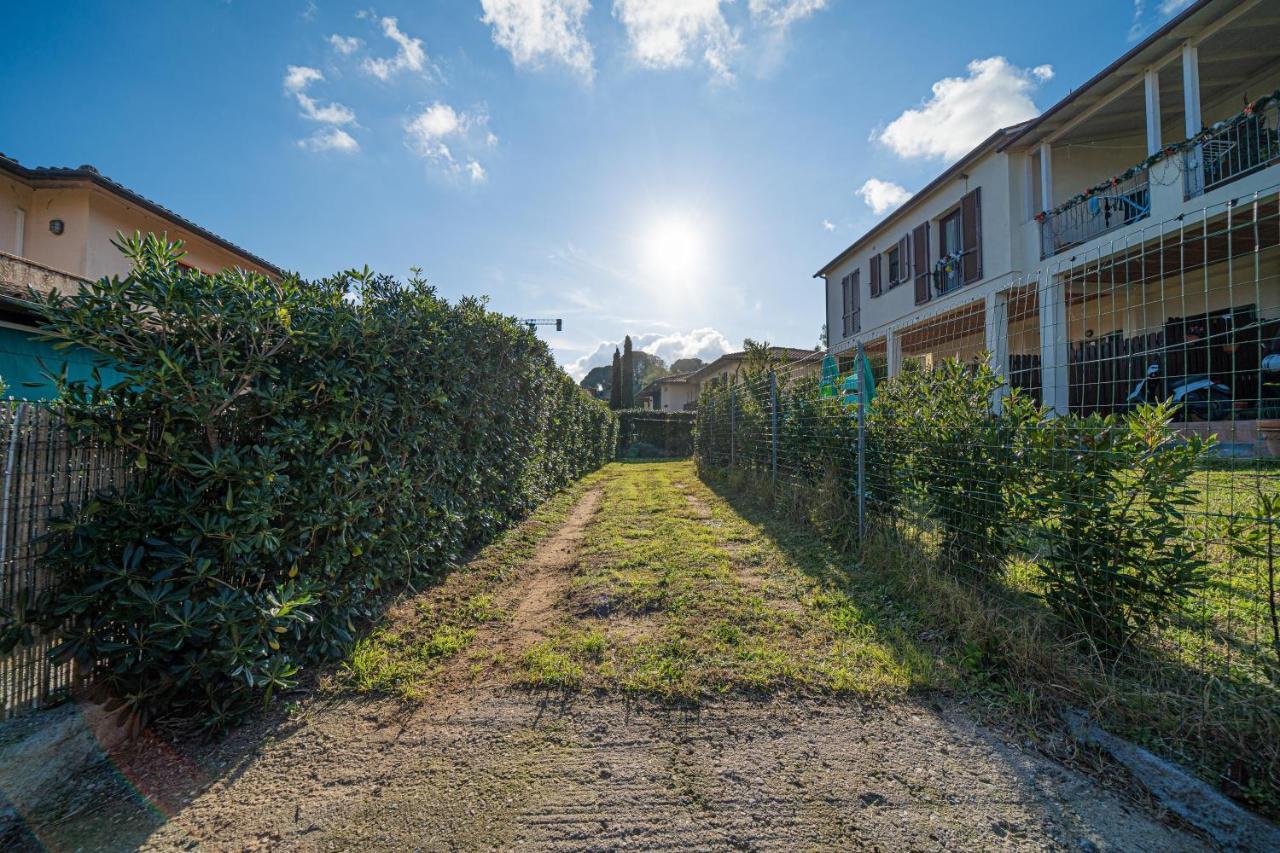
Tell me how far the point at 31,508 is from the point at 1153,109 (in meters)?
13.1

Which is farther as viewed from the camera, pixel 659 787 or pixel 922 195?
pixel 922 195

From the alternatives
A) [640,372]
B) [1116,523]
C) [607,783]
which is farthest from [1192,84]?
[640,372]

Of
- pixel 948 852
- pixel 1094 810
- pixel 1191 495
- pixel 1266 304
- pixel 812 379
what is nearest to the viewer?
pixel 948 852

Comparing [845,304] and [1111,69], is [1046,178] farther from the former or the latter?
[845,304]

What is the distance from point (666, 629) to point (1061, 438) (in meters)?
2.57

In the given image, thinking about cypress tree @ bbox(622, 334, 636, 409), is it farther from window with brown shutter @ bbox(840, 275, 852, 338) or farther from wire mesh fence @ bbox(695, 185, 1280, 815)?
wire mesh fence @ bbox(695, 185, 1280, 815)

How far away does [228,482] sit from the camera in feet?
7.90

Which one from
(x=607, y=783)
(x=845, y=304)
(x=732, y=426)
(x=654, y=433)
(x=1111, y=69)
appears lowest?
(x=607, y=783)

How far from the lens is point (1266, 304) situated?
26.6 ft

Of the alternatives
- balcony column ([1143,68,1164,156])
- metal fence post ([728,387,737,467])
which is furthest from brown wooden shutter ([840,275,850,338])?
balcony column ([1143,68,1164,156])

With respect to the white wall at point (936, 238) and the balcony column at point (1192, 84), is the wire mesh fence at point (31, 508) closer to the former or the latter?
the white wall at point (936, 238)

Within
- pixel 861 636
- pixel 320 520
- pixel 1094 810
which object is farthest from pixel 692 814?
pixel 320 520

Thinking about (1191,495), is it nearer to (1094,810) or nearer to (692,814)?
(1094,810)

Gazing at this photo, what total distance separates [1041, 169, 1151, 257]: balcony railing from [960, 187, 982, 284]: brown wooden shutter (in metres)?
1.23
